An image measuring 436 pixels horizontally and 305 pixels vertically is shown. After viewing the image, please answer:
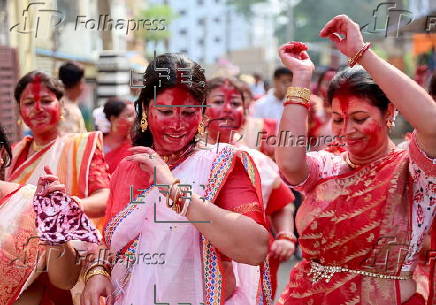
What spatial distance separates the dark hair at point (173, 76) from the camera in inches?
104

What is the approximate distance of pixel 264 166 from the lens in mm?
4453

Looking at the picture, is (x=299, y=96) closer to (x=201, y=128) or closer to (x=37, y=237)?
(x=201, y=128)

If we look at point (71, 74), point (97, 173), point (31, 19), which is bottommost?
point (97, 173)

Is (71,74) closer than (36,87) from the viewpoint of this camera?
No

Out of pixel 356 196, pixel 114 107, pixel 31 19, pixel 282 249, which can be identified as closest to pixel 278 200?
pixel 282 249

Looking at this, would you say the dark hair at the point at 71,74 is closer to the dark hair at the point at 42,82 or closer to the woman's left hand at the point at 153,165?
the dark hair at the point at 42,82

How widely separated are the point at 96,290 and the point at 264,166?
6.60 feet

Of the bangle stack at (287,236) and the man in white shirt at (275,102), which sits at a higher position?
the man in white shirt at (275,102)

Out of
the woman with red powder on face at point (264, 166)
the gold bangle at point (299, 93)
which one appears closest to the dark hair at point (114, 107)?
the woman with red powder on face at point (264, 166)

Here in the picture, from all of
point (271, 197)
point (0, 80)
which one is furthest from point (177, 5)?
point (271, 197)

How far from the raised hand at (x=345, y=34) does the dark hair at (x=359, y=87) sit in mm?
250

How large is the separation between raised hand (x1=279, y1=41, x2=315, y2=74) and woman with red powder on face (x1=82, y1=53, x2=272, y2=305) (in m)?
0.32

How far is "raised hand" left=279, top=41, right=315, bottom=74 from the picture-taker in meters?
2.60

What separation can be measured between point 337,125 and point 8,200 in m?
1.40
